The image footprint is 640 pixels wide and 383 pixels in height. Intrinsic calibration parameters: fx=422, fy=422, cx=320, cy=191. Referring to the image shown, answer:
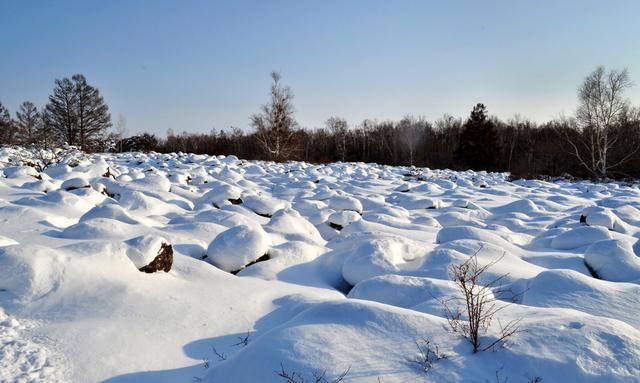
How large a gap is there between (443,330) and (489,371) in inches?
12.4

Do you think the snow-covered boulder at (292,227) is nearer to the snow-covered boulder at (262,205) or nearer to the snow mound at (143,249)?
the snow-covered boulder at (262,205)

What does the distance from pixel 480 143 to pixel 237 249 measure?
1126 inches

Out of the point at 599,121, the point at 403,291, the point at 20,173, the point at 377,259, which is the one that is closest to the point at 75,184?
the point at 20,173

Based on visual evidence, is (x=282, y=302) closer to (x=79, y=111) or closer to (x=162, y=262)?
(x=162, y=262)

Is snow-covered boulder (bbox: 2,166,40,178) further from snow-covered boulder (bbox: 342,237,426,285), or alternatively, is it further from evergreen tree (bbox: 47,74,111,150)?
evergreen tree (bbox: 47,74,111,150)

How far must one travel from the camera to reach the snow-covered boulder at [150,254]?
344 cm

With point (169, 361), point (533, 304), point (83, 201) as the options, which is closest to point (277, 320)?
point (169, 361)

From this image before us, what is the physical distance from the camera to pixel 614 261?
4.08 meters

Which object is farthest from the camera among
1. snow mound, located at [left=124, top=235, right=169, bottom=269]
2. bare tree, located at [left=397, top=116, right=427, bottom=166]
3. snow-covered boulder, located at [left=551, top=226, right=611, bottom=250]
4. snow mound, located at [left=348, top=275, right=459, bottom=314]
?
bare tree, located at [left=397, top=116, right=427, bottom=166]

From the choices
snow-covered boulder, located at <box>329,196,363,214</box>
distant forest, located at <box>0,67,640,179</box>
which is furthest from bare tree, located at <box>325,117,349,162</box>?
snow-covered boulder, located at <box>329,196,363,214</box>

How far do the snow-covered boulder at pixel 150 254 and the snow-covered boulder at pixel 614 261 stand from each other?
4.11 m

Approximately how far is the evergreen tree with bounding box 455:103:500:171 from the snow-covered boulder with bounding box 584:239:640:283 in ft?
89.0

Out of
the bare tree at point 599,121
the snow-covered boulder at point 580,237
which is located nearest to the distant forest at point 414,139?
the bare tree at point 599,121

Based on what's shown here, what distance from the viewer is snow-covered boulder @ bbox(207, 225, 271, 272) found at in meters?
4.22
